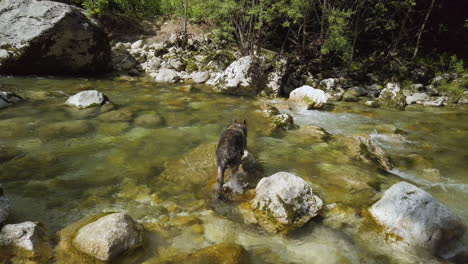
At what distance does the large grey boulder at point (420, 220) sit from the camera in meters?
4.12

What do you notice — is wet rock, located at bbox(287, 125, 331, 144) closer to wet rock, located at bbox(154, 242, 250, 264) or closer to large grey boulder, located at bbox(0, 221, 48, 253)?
wet rock, located at bbox(154, 242, 250, 264)

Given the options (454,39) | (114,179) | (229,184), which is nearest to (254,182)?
(229,184)

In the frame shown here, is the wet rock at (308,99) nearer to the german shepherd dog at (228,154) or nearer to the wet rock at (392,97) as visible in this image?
the wet rock at (392,97)

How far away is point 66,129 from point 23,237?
482 cm

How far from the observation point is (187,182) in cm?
551

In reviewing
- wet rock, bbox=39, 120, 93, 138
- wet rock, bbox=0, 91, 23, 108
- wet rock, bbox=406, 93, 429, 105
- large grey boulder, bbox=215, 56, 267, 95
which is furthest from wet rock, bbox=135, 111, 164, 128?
wet rock, bbox=406, 93, 429, 105

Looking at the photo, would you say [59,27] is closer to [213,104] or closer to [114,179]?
[213,104]

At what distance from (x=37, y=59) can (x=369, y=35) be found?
19.0m

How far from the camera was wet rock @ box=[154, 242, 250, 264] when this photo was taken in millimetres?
3600

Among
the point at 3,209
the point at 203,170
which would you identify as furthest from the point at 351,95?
the point at 3,209

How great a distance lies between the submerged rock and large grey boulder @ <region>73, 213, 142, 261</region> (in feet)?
1.14

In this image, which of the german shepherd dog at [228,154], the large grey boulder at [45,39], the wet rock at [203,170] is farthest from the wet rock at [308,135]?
the large grey boulder at [45,39]

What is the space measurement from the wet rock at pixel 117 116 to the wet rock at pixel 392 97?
35.4 ft

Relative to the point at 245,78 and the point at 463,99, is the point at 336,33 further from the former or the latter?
the point at 463,99
